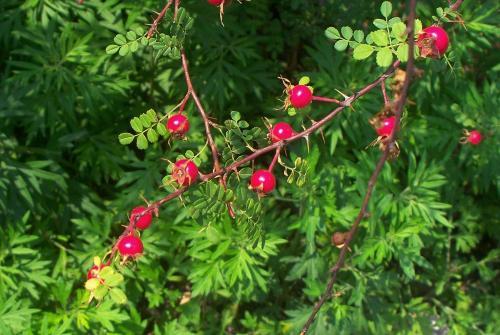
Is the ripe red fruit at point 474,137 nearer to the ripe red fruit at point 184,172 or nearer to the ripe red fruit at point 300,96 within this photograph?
the ripe red fruit at point 300,96

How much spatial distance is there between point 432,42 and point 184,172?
0.55 meters

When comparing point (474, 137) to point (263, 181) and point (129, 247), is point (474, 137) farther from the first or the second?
point (129, 247)

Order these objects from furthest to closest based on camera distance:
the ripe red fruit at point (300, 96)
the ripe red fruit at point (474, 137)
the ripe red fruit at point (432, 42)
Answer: the ripe red fruit at point (474, 137)
the ripe red fruit at point (300, 96)
the ripe red fruit at point (432, 42)

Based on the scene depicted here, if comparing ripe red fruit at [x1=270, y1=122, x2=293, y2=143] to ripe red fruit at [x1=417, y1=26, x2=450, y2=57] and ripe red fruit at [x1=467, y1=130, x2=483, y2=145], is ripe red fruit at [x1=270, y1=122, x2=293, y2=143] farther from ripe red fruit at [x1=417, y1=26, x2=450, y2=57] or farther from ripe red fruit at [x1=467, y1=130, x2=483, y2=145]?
ripe red fruit at [x1=467, y1=130, x2=483, y2=145]

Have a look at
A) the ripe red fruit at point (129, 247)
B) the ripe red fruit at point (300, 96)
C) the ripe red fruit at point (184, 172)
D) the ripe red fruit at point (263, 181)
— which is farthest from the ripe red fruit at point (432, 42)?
the ripe red fruit at point (129, 247)

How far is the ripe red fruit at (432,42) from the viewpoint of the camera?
1.20 metres

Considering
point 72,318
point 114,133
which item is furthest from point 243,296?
point 114,133

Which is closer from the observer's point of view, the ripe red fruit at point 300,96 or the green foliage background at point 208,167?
the ripe red fruit at point 300,96

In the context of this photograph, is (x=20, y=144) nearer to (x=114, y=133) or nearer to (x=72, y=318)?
(x=114, y=133)

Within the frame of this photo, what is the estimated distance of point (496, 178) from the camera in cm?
226

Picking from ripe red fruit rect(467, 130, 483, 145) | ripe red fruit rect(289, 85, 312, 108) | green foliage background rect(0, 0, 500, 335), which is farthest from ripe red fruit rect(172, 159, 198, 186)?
ripe red fruit rect(467, 130, 483, 145)

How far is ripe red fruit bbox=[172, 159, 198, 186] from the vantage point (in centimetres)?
123

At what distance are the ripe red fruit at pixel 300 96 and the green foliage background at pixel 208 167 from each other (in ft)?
2.33

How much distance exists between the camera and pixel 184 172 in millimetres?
1235
